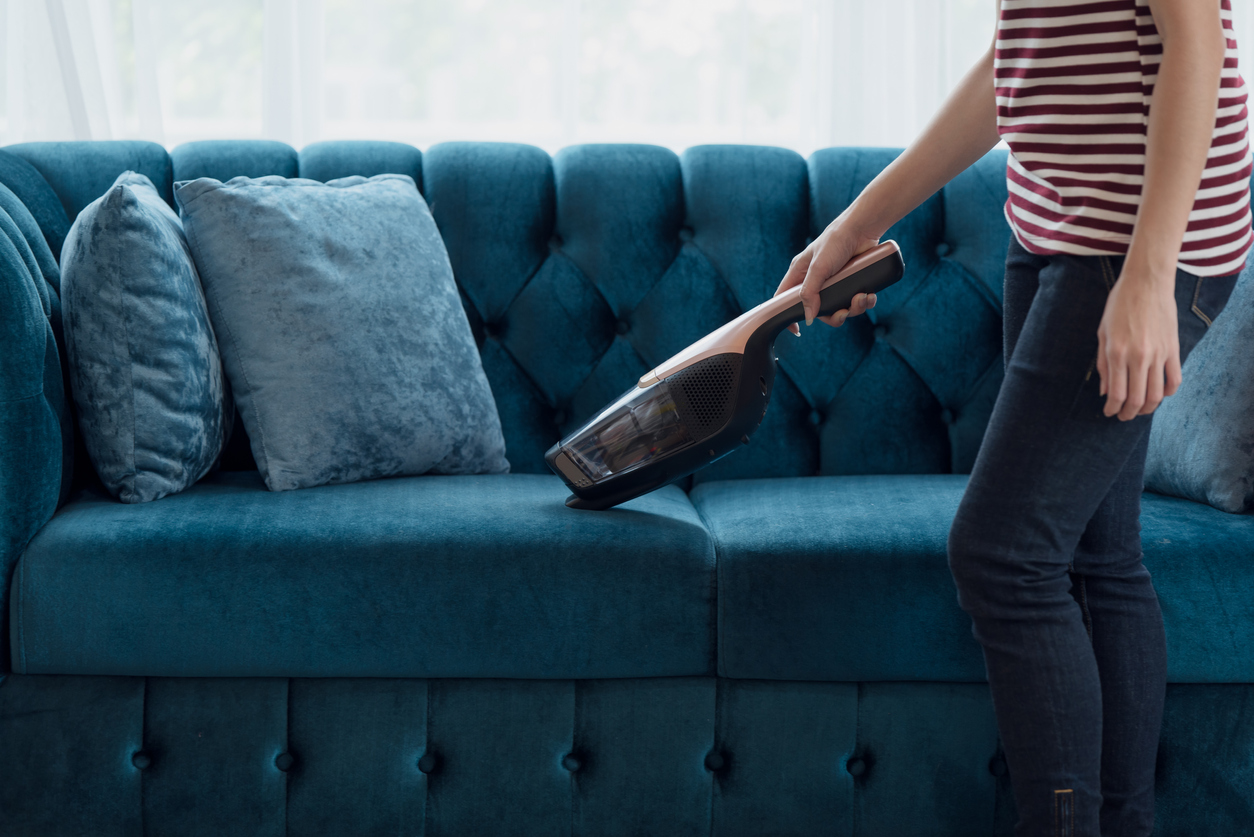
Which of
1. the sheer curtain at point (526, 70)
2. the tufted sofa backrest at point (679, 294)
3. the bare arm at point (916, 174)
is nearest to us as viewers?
the bare arm at point (916, 174)

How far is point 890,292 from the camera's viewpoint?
1.40m

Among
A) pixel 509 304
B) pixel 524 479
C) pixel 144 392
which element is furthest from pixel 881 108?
pixel 144 392

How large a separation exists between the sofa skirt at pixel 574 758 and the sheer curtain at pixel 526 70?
118 cm

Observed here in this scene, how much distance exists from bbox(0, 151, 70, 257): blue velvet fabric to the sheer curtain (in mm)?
464

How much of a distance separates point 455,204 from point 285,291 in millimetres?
341

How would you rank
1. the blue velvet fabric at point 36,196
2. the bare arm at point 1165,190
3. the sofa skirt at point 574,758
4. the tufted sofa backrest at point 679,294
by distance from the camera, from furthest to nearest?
the tufted sofa backrest at point 679,294 < the blue velvet fabric at point 36,196 < the sofa skirt at point 574,758 < the bare arm at point 1165,190

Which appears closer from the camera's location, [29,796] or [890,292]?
[29,796]

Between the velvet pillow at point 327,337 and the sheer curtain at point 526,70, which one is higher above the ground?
the sheer curtain at point 526,70

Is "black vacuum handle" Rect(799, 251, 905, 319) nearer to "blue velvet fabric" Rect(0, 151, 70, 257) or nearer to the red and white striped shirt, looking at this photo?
the red and white striped shirt

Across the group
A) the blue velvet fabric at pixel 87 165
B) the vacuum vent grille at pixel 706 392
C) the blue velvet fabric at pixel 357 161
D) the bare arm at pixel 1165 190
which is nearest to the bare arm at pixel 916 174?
the vacuum vent grille at pixel 706 392

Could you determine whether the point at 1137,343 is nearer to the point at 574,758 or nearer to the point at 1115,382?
the point at 1115,382

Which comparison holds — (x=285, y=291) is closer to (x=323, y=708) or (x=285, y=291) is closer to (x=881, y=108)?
(x=323, y=708)

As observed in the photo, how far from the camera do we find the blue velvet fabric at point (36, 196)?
1269 mm

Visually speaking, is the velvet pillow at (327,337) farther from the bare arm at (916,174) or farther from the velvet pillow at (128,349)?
the bare arm at (916,174)
